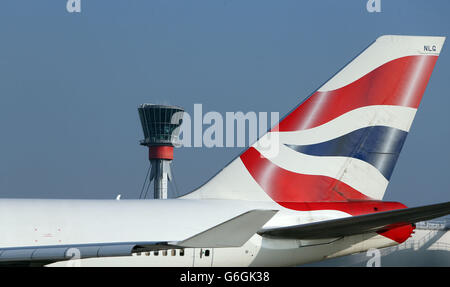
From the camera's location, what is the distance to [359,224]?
44.8 feet

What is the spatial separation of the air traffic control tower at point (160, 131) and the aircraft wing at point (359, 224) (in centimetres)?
9111

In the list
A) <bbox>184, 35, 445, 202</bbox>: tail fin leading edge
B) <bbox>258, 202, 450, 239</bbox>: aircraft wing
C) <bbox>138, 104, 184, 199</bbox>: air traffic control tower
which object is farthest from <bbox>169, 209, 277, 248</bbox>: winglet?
<bbox>138, 104, 184, 199</bbox>: air traffic control tower

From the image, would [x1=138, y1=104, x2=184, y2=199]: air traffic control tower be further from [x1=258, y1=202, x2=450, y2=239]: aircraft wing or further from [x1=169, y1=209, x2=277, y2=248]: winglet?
[x1=169, y1=209, x2=277, y2=248]: winglet

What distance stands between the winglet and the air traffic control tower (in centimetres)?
9472

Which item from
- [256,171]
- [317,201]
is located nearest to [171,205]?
[256,171]

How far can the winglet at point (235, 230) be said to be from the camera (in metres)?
10.3

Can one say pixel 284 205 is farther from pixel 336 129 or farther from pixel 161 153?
pixel 161 153

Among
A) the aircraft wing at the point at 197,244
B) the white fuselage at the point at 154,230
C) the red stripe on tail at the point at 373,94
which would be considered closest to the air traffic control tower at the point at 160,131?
the red stripe on tail at the point at 373,94

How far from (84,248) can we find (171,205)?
402 centimetres

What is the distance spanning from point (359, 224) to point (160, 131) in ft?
320

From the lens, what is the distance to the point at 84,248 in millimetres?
10844

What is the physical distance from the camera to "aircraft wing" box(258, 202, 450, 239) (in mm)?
12758

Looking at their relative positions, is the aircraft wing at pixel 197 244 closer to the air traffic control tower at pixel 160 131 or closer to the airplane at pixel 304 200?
the airplane at pixel 304 200

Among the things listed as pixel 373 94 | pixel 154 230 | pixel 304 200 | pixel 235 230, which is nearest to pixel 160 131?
pixel 373 94
